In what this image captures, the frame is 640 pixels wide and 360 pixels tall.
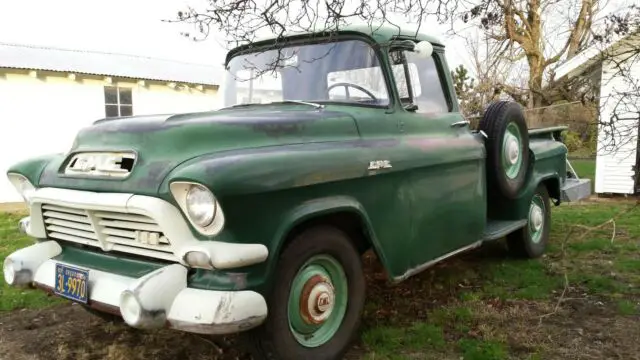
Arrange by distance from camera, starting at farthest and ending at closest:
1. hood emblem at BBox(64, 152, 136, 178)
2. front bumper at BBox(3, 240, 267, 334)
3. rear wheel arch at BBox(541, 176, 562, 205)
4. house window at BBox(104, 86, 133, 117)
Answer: house window at BBox(104, 86, 133, 117), rear wheel arch at BBox(541, 176, 562, 205), hood emblem at BBox(64, 152, 136, 178), front bumper at BBox(3, 240, 267, 334)

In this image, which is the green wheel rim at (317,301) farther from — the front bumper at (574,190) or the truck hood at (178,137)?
the front bumper at (574,190)

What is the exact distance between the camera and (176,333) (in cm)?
368

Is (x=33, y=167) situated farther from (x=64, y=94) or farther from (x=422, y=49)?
(x=64, y=94)

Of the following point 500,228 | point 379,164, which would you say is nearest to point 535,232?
point 500,228

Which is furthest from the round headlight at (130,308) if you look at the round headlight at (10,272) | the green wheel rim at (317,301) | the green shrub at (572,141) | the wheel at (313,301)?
the green shrub at (572,141)

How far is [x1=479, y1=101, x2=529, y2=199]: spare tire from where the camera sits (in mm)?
4586

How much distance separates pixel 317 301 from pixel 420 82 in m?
1.98

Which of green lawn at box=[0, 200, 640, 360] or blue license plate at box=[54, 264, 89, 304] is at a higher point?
blue license plate at box=[54, 264, 89, 304]

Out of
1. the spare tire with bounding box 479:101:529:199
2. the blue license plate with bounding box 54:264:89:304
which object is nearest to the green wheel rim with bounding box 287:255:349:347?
the blue license plate with bounding box 54:264:89:304

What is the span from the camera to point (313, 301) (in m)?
3.00

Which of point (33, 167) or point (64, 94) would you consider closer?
point (33, 167)

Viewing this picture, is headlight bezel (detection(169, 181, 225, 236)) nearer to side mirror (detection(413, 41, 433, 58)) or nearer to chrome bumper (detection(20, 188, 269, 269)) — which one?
chrome bumper (detection(20, 188, 269, 269))

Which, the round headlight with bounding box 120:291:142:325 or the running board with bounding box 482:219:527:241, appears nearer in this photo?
the round headlight with bounding box 120:291:142:325

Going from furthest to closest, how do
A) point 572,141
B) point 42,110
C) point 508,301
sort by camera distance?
point 572,141 → point 42,110 → point 508,301
